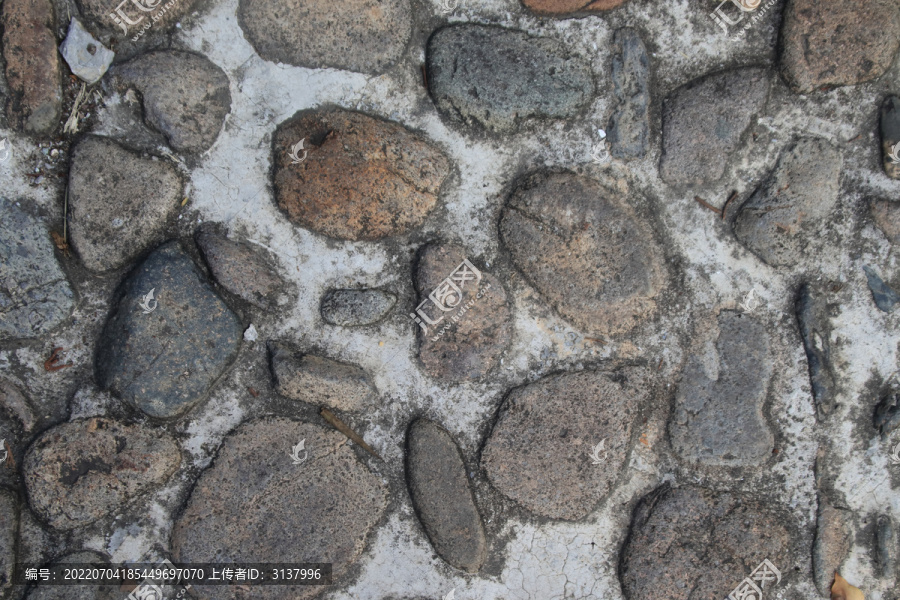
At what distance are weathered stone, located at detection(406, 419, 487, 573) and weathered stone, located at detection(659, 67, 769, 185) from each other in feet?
5.65

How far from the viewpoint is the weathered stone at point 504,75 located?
7.82 ft

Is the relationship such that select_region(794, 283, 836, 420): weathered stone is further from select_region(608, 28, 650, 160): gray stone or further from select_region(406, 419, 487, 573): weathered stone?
select_region(406, 419, 487, 573): weathered stone

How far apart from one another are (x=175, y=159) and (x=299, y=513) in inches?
72.2

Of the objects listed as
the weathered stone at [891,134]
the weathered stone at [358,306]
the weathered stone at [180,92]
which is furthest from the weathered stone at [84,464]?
the weathered stone at [891,134]

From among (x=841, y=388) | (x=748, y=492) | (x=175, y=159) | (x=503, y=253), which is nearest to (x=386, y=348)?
(x=503, y=253)

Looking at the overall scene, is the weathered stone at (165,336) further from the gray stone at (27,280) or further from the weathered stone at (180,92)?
the weathered stone at (180,92)

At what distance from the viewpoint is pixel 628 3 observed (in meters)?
2.42

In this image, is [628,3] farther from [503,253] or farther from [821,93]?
[503,253]

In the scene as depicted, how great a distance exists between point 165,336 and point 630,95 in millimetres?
2468

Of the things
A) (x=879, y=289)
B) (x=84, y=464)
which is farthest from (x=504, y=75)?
(x=84, y=464)

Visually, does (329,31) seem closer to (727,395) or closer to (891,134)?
(727,395)

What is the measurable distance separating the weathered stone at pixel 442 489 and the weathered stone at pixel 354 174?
1.02 meters

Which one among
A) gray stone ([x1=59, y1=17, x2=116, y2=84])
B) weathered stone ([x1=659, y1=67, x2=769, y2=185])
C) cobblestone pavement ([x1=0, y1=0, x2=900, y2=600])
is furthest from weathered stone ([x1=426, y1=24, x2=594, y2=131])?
gray stone ([x1=59, y1=17, x2=116, y2=84])

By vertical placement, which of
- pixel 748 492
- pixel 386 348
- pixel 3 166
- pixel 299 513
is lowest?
pixel 299 513
